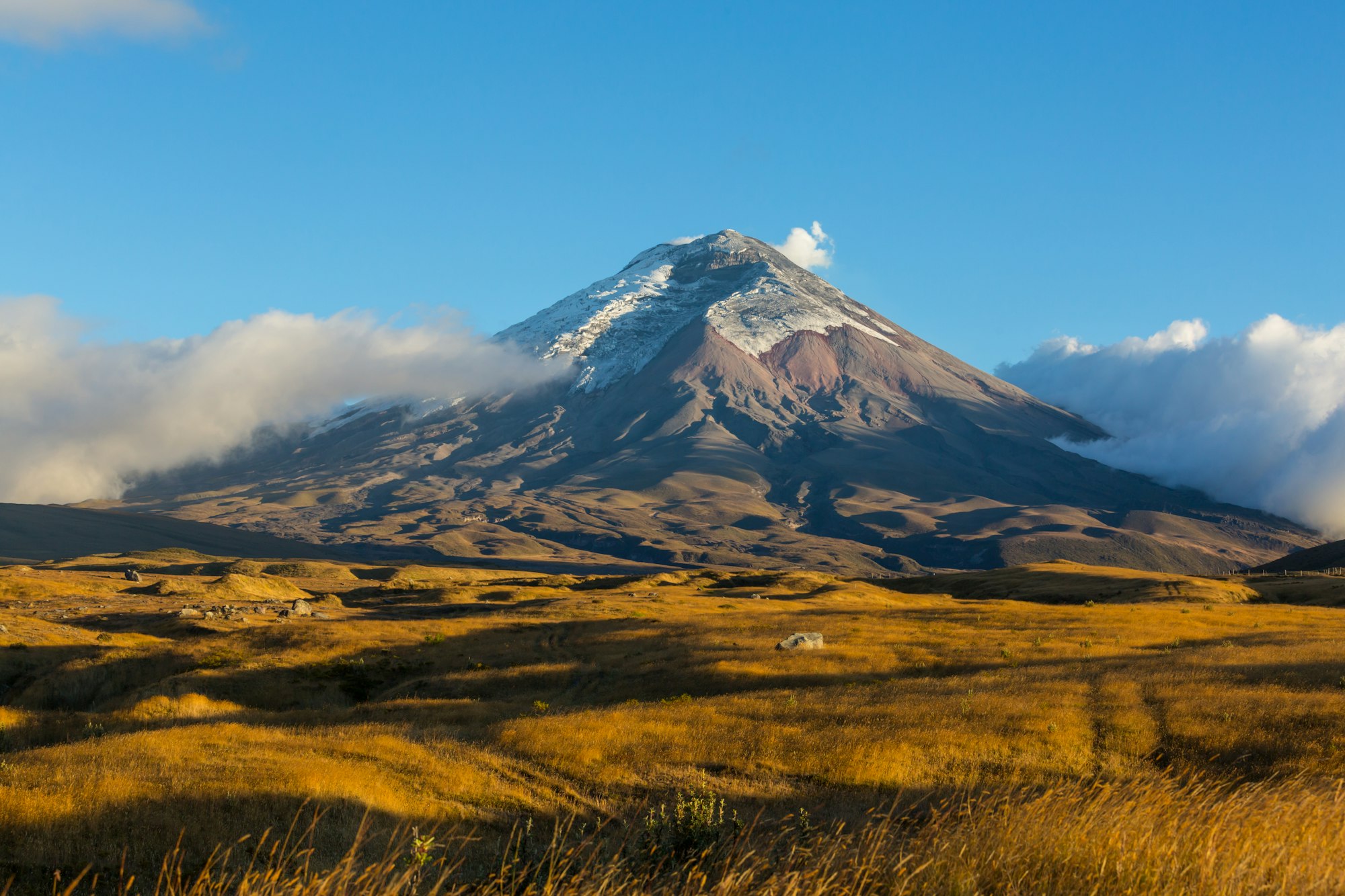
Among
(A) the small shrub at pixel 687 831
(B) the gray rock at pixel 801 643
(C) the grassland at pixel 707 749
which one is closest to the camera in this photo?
(C) the grassland at pixel 707 749

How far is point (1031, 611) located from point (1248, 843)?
5770 cm

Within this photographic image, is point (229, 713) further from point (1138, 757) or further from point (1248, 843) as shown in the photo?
point (1248, 843)

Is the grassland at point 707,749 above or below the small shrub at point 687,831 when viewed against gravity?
below

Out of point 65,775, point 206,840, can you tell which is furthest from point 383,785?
point 65,775

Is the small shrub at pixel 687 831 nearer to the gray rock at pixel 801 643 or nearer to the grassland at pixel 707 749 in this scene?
the grassland at pixel 707 749

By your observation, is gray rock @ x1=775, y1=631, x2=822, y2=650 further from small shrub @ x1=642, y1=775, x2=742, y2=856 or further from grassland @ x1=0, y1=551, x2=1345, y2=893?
small shrub @ x1=642, y1=775, x2=742, y2=856

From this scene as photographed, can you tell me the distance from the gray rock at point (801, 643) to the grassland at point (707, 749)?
83 cm

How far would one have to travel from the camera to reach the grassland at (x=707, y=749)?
1002 centimetres

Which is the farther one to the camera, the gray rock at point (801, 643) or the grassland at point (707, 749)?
the gray rock at point (801, 643)

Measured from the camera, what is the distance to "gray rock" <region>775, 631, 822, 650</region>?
4250 centimetres

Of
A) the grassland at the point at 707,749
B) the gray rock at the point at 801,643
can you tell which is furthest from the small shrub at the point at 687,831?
the gray rock at the point at 801,643

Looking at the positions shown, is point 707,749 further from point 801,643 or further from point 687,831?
point 801,643

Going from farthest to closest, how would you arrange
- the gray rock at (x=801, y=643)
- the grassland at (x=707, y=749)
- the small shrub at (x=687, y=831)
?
the gray rock at (x=801, y=643)
the small shrub at (x=687, y=831)
the grassland at (x=707, y=749)

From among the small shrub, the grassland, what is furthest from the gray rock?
the small shrub
